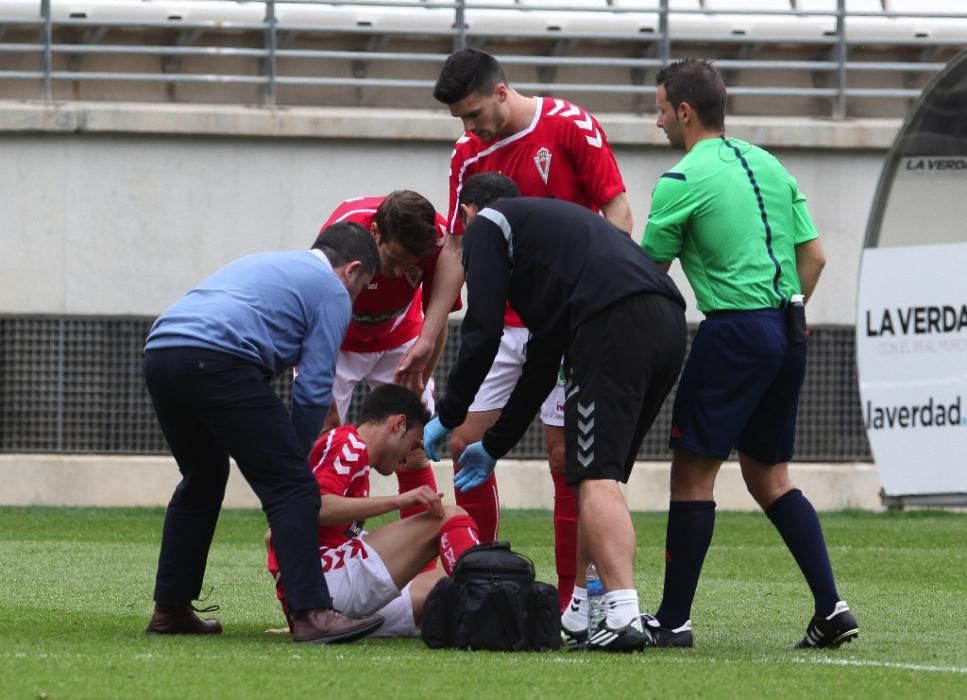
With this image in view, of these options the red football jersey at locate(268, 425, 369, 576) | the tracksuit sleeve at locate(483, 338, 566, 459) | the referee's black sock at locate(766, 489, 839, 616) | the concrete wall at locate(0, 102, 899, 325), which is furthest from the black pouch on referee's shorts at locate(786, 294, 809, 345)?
the concrete wall at locate(0, 102, 899, 325)

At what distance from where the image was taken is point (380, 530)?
22.2 feet

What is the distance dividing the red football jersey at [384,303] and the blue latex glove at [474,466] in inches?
37.6

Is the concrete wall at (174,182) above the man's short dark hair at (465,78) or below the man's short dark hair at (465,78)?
below

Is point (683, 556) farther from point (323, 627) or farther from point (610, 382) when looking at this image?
point (323, 627)

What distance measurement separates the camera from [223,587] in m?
8.74

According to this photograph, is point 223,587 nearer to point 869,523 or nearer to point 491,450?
point 491,450

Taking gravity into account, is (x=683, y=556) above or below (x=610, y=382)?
below

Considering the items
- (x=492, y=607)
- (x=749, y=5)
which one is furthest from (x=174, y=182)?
(x=492, y=607)

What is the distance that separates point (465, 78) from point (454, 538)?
1744 mm

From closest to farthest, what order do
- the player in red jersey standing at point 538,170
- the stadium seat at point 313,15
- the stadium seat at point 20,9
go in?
the player in red jersey standing at point 538,170 → the stadium seat at point 20,9 → the stadium seat at point 313,15

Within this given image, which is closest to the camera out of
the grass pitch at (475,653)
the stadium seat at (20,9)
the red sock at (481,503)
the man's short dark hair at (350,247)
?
the grass pitch at (475,653)

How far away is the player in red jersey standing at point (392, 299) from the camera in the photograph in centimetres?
717

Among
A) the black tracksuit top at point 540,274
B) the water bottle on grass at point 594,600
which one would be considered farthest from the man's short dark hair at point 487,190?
the water bottle on grass at point 594,600

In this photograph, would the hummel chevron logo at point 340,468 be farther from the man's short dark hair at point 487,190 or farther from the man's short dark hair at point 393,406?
the man's short dark hair at point 487,190
